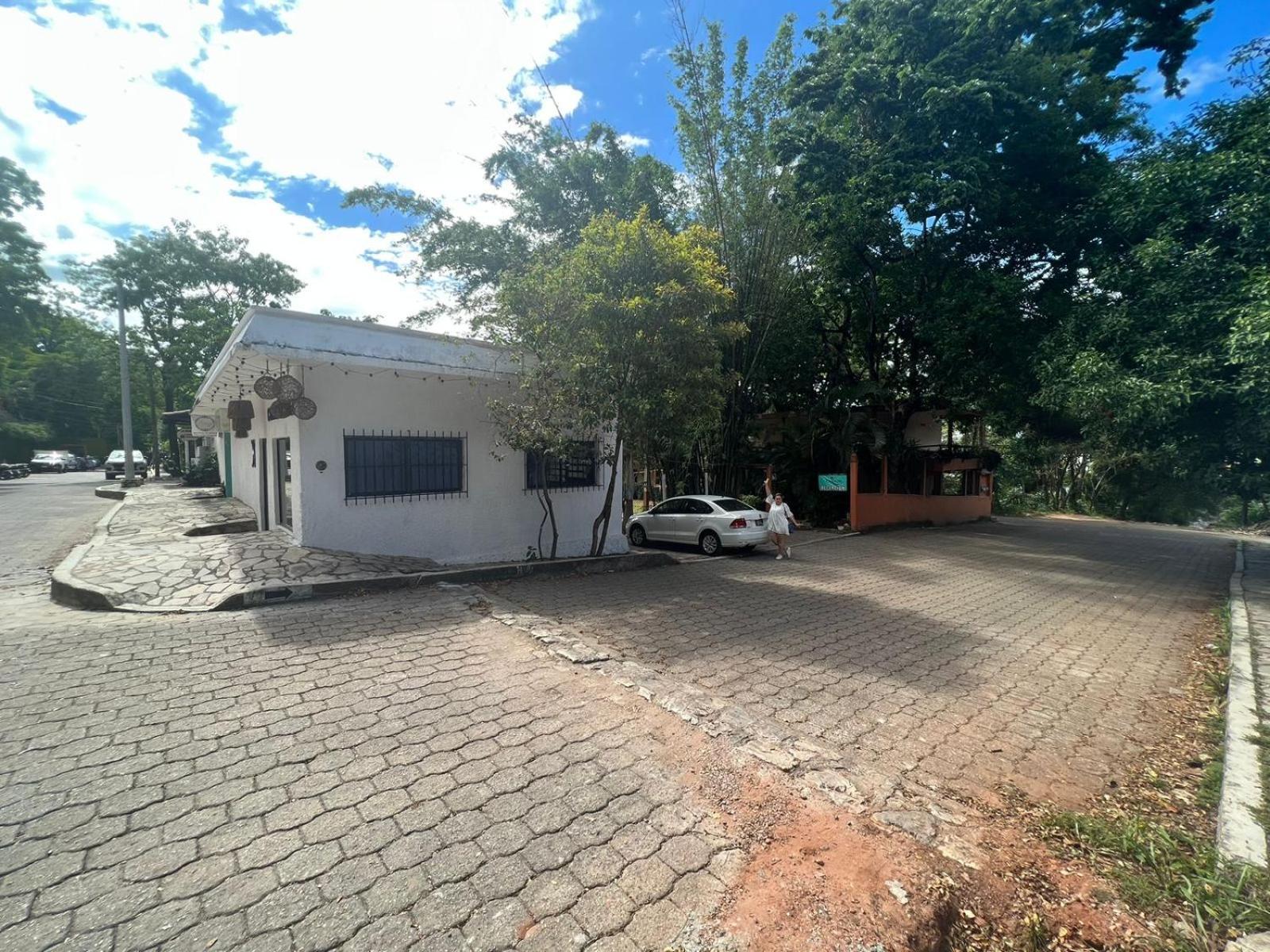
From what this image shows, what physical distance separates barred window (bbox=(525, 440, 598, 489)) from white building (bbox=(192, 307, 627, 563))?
0.04m

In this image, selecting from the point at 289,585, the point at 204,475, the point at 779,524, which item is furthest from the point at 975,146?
the point at 204,475

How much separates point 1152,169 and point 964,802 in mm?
Answer: 12920

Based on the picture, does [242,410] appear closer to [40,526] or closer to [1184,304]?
[40,526]

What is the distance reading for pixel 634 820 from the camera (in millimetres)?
2664

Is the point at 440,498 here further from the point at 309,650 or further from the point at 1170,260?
the point at 1170,260

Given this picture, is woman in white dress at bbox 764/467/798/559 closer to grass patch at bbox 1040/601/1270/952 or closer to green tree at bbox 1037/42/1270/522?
green tree at bbox 1037/42/1270/522

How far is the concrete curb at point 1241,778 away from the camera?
103 inches

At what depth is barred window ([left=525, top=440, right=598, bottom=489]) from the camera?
395 inches

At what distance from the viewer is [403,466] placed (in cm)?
863

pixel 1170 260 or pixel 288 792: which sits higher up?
pixel 1170 260

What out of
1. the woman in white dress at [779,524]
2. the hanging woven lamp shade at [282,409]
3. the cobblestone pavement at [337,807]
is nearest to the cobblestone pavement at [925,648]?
the woman in white dress at [779,524]

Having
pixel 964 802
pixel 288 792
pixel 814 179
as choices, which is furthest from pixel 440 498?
pixel 814 179

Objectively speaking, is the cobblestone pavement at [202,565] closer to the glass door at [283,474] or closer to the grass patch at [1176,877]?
the glass door at [283,474]

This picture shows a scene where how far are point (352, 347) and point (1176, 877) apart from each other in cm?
871
